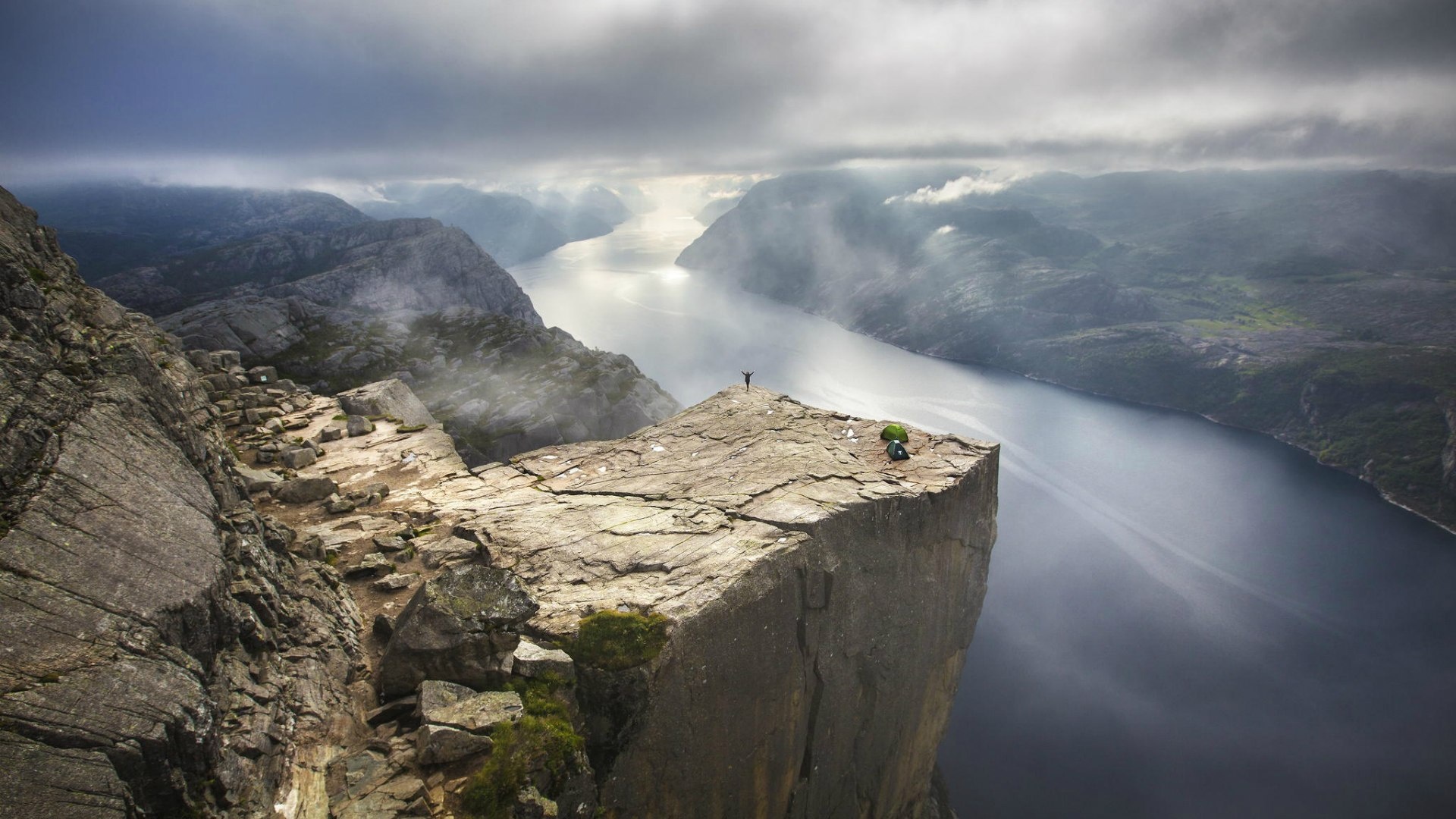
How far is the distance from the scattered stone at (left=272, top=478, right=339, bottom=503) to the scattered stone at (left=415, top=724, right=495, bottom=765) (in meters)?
16.0

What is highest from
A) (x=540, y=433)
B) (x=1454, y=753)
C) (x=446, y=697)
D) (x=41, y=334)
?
(x=41, y=334)

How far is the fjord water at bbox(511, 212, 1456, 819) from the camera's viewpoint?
64000mm

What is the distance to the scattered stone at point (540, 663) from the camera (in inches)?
541

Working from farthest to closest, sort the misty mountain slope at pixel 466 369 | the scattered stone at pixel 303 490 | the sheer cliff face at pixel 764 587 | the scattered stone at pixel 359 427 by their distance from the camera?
1. the misty mountain slope at pixel 466 369
2. the scattered stone at pixel 359 427
3. the scattered stone at pixel 303 490
4. the sheer cliff face at pixel 764 587

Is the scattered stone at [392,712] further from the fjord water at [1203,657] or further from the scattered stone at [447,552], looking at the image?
the fjord water at [1203,657]

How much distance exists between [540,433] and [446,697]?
73.9m

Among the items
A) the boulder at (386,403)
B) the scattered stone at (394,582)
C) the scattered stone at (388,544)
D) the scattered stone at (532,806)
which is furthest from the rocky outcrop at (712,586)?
the boulder at (386,403)

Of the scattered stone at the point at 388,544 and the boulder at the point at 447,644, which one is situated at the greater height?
the boulder at the point at 447,644

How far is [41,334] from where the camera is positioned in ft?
43.8

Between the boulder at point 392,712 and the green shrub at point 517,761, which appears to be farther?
the boulder at point 392,712

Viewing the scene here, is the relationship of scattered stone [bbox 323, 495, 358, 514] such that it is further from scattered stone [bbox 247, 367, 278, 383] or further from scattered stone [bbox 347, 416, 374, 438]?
scattered stone [bbox 247, 367, 278, 383]

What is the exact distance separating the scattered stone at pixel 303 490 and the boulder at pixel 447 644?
12.7 metres

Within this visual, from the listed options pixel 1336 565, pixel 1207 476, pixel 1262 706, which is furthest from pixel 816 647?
pixel 1207 476

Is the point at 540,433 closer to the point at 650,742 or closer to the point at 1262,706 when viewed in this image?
the point at 650,742
